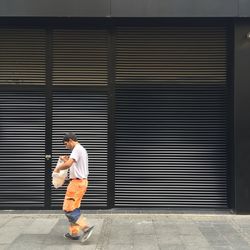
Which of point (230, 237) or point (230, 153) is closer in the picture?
point (230, 237)

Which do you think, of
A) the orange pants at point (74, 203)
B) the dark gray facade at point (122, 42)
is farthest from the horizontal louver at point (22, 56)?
the orange pants at point (74, 203)

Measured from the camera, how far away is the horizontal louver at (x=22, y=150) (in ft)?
35.1

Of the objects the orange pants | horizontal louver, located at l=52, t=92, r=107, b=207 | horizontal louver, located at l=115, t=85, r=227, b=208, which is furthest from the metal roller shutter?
the orange pants

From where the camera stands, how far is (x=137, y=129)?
1080cm

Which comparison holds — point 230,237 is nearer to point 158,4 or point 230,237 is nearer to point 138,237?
point 138,237

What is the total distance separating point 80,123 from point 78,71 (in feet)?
3.88

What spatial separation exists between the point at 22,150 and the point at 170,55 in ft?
13.1

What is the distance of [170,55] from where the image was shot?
427 inches

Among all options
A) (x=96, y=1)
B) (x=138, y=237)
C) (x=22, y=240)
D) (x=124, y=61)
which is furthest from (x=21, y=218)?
(x=96, y=1)

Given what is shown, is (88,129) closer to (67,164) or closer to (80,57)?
(80,57)

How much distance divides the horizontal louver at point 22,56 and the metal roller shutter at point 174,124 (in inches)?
69.8

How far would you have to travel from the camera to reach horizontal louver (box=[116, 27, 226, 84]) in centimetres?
1080

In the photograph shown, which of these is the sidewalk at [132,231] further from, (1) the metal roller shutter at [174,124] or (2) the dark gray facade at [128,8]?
(2) the dark gray facade at [128,8]

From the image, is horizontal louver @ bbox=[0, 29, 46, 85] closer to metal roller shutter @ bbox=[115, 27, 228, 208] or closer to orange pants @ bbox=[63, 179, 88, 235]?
metal roller shutter @ bbox=[115, 27, 228, 208]
